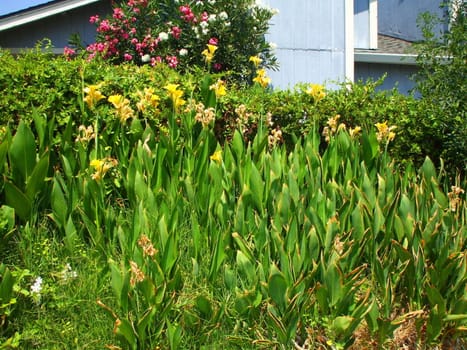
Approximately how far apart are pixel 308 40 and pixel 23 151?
300 inches

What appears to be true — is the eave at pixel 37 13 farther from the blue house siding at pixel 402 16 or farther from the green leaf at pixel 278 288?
the blue house siding at pixel 402 16

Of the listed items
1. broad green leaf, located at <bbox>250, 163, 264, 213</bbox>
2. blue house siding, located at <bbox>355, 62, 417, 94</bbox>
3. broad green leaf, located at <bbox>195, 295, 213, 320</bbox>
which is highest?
broad green leaf, located at <bbox>250, 163, 264, 213</bbox>

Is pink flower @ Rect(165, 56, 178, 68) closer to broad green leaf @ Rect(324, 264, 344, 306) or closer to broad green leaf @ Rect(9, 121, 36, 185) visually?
broad green leaf @ Rect(9, 121, 36, 185)

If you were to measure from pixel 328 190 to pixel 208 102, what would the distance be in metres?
1.44

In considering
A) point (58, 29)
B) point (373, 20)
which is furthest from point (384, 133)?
point (373, 20)

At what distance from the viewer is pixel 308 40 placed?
1026 cm

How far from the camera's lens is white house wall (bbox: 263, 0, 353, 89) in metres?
9.94

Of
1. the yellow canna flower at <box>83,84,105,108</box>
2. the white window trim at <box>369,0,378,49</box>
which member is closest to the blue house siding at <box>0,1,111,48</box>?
the white window trim at <box>369,0,378,49</box>

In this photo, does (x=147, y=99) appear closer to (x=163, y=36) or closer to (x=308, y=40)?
(x=163, y=36)

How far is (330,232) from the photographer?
305 centimetres

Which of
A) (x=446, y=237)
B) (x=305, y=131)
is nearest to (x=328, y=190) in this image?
(x=446, y=237)

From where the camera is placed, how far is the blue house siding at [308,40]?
9.94 m

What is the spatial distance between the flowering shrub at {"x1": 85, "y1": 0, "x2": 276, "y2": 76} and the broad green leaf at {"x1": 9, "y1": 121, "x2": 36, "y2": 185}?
5098mm

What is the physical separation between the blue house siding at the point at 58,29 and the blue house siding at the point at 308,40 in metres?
3.29
